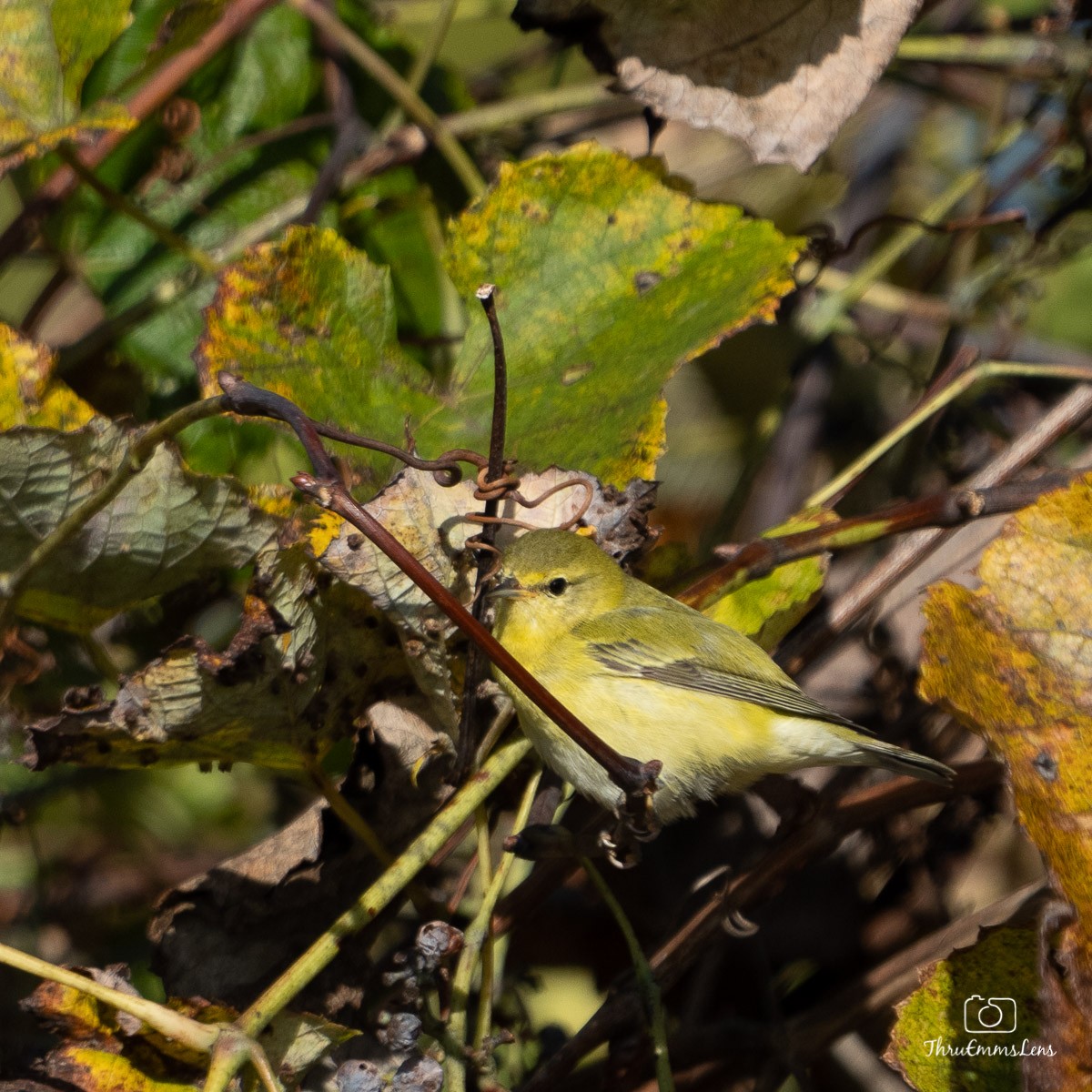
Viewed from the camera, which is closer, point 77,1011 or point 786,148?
point 77,1011

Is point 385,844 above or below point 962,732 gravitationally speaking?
above

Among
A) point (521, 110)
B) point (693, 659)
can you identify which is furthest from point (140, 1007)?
point (521, 110)

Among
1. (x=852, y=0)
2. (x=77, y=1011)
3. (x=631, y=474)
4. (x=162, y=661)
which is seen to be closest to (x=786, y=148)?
(x=852, y=0)

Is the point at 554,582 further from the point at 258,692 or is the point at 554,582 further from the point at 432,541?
the point at 258,692

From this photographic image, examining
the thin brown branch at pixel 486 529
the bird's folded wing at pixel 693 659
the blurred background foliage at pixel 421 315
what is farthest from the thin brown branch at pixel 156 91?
the bird's folded wing at pixel 693 659

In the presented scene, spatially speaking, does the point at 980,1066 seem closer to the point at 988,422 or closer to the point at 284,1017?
the point at 284,1017

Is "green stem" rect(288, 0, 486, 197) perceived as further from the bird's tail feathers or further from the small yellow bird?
the bird's tail feathers
